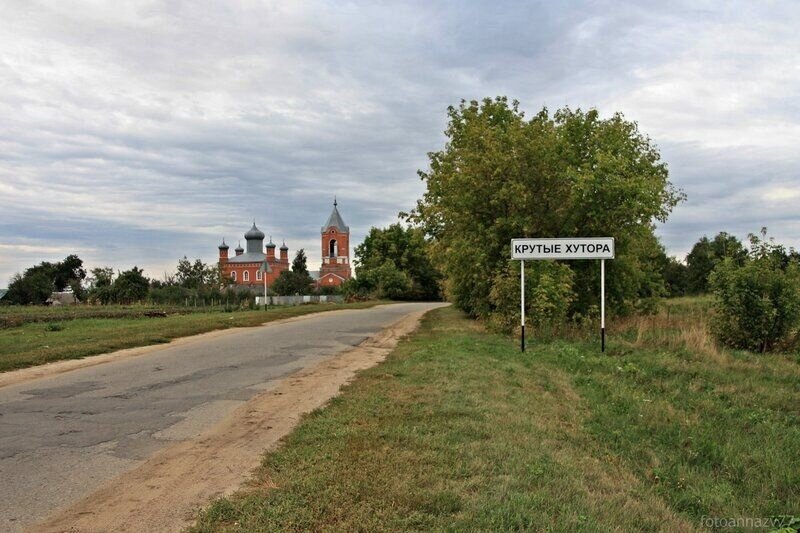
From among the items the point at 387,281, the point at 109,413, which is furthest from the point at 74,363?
the point at 387,281

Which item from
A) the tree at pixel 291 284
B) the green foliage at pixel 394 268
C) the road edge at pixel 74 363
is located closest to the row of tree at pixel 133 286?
the tree at pixel 291 284

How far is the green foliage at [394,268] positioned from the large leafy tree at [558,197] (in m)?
49.2

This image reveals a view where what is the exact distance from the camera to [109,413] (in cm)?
816

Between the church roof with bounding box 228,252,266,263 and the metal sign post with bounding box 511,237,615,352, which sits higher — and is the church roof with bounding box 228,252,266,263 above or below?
above

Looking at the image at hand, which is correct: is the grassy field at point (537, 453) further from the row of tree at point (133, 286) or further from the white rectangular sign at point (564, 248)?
the row of tree at point (133, 286)

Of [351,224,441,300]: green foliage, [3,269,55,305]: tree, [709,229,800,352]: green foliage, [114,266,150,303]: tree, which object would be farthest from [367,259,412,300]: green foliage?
[709,229,800,352]: green foliage

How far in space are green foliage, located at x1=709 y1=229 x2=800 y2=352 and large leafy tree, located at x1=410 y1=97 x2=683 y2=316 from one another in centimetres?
530

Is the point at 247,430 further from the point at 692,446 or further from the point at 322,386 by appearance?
the point at 692,446

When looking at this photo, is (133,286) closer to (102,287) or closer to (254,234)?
(102,287)

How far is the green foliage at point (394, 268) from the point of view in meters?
74.2

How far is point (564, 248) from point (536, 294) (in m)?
3.08

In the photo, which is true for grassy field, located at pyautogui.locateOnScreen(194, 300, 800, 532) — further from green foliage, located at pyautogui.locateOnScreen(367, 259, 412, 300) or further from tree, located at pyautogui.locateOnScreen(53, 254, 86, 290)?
tree, located at pyautogui.locateOnScreen(53, 254, 86, 290)

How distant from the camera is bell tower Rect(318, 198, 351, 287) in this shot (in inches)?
4761

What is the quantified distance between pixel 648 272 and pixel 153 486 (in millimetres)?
25400
